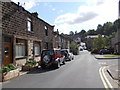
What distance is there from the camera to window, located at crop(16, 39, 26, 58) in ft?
58.6

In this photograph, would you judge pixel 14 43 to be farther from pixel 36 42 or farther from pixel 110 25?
pixel 110 25

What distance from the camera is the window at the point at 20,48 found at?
58.6 ft

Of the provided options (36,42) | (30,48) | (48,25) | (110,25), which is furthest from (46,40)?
(110,25)

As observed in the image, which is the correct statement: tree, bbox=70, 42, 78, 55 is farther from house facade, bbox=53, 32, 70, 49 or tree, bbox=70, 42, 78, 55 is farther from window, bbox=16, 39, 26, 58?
window, bbox=16, 39, 26, 58

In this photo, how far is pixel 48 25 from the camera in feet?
103

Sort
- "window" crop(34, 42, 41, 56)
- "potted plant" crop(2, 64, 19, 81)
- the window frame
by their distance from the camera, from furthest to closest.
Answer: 1. "window" crop(34, 42, 41, 56)
2. the window frame
3. "potted plant" crop(2, 64, 19, 81)

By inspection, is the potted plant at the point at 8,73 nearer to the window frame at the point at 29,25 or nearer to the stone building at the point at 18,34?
the stone building at the point at 18,34

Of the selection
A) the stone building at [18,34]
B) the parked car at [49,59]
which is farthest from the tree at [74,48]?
the parked car at [49,59]

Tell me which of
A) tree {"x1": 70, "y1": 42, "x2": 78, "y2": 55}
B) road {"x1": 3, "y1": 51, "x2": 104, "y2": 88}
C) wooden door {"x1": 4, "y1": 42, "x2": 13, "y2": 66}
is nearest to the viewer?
road {"x1": 3, "y1": 51, "x2": 104, "y2": 88}

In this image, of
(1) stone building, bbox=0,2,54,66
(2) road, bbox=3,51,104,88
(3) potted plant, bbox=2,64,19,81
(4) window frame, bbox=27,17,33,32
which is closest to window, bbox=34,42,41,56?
(1) stone building, bbox=0,2,54,66

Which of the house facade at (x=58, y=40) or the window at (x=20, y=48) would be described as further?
the house facade at (x=58, y=40)

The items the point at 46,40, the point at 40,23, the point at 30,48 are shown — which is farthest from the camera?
the point at 46,40

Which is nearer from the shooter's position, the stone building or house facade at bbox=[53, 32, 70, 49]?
the stone building

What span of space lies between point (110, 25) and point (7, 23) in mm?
141110
